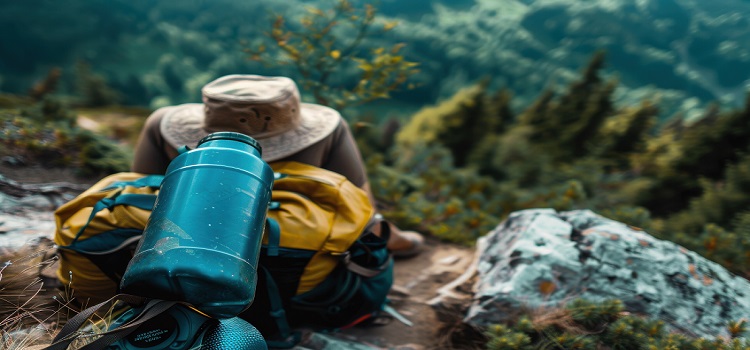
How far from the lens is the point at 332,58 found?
5.36 meters

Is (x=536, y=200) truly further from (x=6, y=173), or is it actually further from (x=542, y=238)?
(x=6, y=173)

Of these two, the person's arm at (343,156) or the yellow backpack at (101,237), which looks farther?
the person's arm at (343,156)

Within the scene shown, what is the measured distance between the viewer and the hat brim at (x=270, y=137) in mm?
2605

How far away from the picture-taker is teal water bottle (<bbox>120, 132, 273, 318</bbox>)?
4.72 feet

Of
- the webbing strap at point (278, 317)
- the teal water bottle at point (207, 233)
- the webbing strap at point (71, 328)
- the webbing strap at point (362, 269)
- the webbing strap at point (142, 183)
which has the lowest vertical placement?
the webbing strap at point (278, 317)

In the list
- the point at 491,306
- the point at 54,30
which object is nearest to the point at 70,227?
the point at 491,306

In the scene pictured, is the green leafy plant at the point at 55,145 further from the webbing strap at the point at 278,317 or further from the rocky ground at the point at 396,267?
the webbing strap at the point at 278,317

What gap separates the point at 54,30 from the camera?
58.8 meters

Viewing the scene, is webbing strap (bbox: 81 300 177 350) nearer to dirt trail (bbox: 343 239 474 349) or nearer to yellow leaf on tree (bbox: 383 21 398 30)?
dirt trail (bbox: 343 239 474 349)

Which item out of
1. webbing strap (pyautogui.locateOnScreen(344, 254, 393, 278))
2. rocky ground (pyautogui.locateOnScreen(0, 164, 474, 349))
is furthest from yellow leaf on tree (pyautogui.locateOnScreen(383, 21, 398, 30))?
webbing strap (pyautogui.locateOnScreen(344, 254, 393, 278))

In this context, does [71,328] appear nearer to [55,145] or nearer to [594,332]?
[594,332]

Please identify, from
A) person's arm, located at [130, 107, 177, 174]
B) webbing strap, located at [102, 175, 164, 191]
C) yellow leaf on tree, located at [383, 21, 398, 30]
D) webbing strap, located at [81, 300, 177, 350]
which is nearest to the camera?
webbing strap, located at [81, 300, 177, 350]

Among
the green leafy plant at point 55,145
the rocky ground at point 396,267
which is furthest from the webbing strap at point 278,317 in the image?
the green leafy plant at point 55,145

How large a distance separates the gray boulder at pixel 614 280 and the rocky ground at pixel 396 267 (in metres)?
0.33
